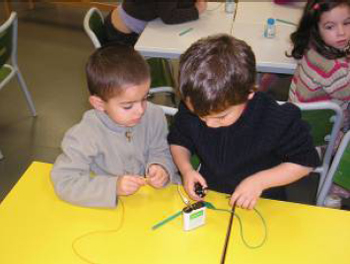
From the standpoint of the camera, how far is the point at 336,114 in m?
1.45

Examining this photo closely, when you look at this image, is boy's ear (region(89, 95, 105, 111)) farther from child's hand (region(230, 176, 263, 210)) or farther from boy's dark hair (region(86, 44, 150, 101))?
child's hand (region(230, 176, 263, 210))

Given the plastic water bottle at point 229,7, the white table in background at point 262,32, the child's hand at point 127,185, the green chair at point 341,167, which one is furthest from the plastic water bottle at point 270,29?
the child's hand at point 127,185

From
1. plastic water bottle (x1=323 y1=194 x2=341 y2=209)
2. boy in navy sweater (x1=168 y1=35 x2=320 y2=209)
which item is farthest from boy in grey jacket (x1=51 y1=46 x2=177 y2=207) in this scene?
plastic water bottle (x1=323 y1=194 x2=341 y2=209)

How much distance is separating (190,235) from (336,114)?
80cm

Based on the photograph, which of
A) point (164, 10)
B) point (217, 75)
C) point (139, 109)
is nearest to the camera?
point (217, 75)

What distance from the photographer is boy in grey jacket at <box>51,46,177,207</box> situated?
1.14 m

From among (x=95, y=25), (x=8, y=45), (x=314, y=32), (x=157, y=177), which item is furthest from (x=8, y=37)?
(x=314, y=32)

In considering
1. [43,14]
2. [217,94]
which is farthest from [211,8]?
[43,14]

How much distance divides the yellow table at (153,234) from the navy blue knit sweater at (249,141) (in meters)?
0.17

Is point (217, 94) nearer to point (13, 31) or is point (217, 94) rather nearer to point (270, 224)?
point (270, 224)

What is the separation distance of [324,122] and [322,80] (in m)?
0.38

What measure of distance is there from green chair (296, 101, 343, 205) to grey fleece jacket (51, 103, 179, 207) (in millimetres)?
558

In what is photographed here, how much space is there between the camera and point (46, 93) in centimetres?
342

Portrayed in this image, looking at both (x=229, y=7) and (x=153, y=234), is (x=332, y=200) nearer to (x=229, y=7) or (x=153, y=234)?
(x=153, y=234)
